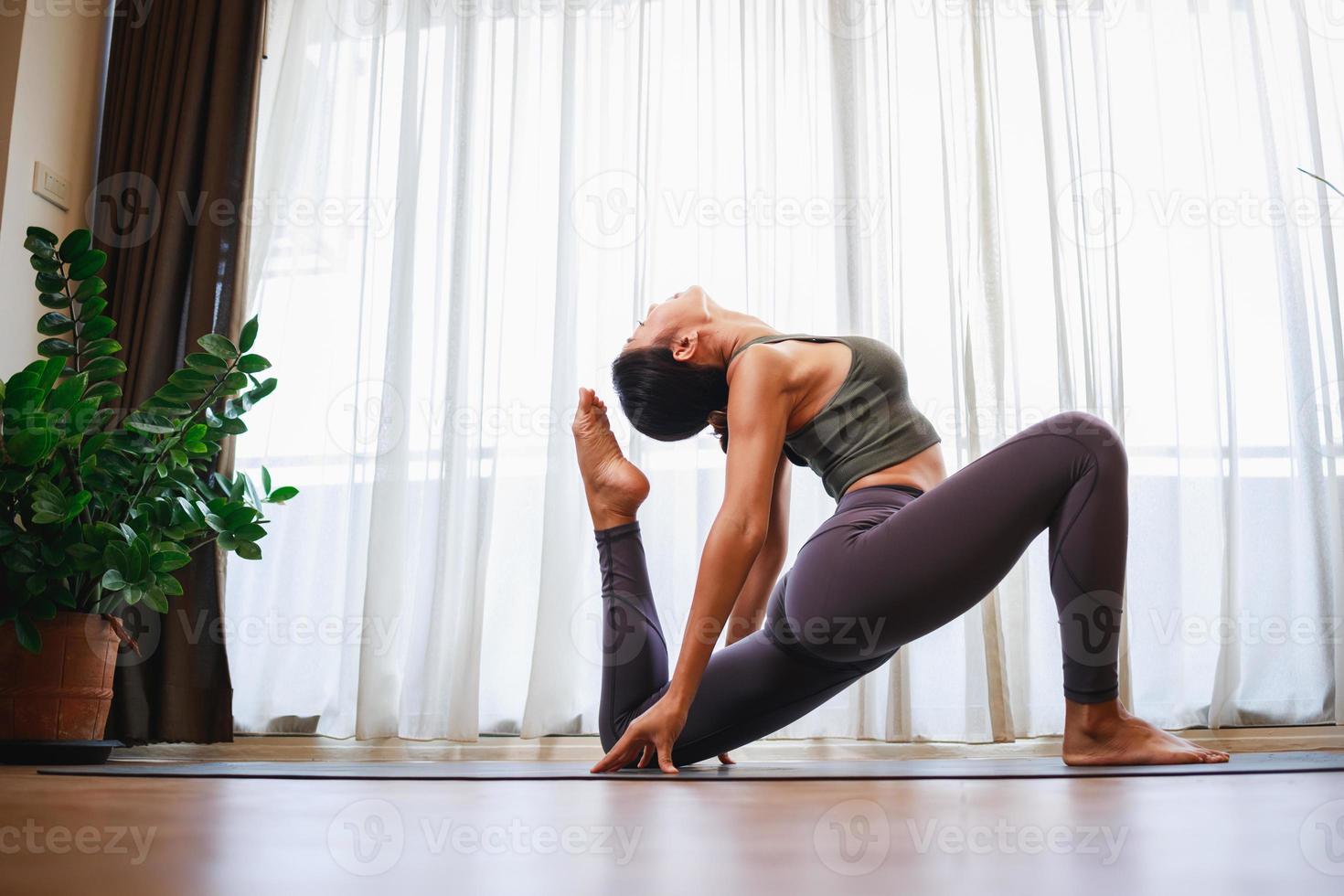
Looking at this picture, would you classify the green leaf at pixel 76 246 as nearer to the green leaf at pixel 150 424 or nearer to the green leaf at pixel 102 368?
the green leaf at pixel 102 368

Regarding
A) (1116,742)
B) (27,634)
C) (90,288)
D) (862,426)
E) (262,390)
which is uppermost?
(90,288)

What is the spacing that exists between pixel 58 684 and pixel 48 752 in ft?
0.46

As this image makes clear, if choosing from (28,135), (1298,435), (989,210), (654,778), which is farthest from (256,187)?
(1298,435)

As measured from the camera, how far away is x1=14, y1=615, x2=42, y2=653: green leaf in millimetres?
1953

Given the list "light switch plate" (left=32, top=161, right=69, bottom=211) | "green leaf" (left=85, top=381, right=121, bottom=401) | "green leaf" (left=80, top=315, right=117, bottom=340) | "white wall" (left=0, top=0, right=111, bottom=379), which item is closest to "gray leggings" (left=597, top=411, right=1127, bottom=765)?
"green leaf" (left=85, top=381, right=121, bottom=401)

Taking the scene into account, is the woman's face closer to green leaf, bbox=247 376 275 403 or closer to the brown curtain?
green leaf, bbox=247 376 275 403

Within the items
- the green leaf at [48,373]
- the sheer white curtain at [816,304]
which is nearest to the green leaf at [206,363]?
the green leaf at [48,373]

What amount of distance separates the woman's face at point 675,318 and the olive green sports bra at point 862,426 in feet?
0.37

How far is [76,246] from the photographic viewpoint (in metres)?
2.28

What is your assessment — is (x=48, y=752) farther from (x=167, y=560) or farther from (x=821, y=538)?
(x=821, y=538)

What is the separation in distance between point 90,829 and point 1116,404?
7.79 ft

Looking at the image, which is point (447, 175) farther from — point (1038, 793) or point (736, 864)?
point (736, 864)

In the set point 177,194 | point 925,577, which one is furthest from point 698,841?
point 177,194

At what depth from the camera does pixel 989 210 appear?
2561 mm
